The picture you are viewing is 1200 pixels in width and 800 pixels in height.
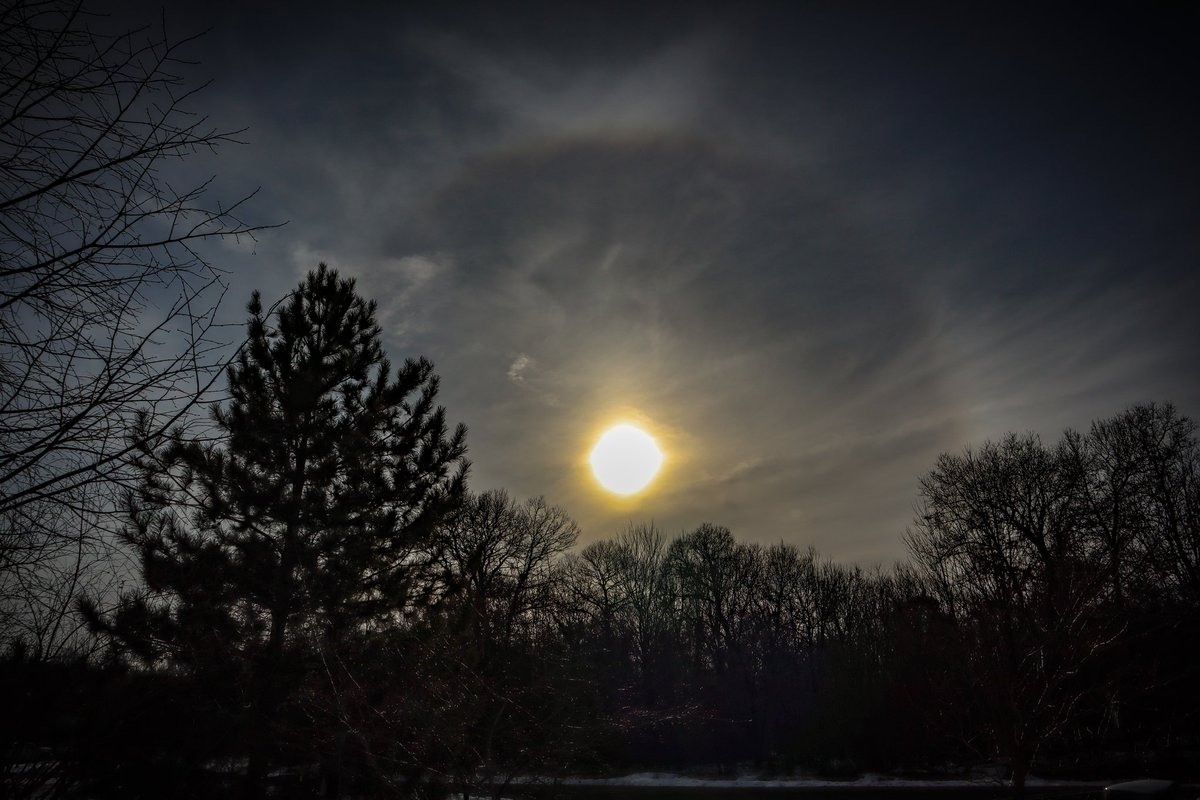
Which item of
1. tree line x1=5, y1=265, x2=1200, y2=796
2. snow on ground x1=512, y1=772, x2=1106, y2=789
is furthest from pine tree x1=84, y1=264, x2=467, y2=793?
snow on ground x1=512, y1=772, x2=1106, y2=789

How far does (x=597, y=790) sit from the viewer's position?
26.3 m

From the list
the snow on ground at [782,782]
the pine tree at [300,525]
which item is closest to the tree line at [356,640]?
the pine tree at [300,525]

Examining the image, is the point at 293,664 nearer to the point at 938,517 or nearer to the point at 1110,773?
the point at 1110,773

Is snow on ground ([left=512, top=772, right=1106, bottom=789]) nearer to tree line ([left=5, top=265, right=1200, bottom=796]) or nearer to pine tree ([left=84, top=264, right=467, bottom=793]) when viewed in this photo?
tree line ([left=5, top=265, right=1200, bottom=796])

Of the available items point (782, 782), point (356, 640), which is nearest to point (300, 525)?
point (356, 640)

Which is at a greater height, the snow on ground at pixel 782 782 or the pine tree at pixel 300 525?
the pine tree at pixel 300 525

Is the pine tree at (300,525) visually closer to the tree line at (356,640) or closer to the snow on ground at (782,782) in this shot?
the tree line at (356,640)

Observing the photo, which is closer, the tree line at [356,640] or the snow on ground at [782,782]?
the tree line at [356,640]

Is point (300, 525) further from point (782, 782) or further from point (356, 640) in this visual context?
point (782, 782)

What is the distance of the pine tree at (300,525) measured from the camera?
981 centimetres

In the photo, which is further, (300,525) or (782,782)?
(782,782)

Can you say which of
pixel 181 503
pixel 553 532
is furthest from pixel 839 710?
pixel 181 503

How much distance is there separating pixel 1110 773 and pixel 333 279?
2701cm

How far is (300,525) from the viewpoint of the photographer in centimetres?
1124
